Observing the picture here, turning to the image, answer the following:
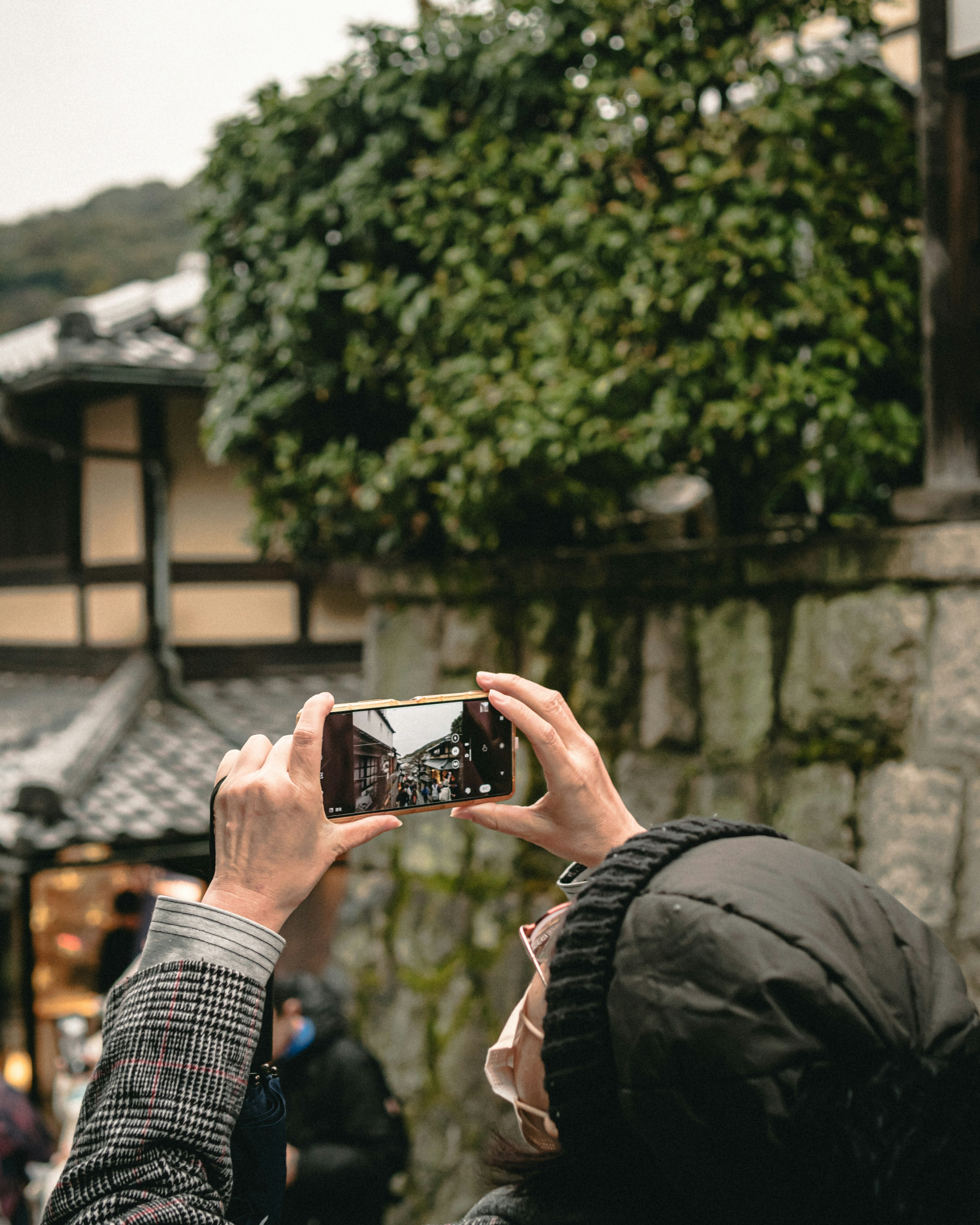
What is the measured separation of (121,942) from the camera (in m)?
6.66

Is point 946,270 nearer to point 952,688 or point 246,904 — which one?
point 952,688

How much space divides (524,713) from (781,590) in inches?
91.4

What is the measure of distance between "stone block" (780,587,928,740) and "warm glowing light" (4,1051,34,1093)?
5.84m

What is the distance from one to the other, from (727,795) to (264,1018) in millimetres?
2717

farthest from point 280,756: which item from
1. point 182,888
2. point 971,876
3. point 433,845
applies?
point 182,888

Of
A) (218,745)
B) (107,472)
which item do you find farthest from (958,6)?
(107,472)

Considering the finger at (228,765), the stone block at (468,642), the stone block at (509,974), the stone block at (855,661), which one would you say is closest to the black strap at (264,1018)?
the finger at (228,765)

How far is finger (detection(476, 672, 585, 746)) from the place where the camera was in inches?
56.9

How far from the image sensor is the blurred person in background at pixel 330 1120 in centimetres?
374

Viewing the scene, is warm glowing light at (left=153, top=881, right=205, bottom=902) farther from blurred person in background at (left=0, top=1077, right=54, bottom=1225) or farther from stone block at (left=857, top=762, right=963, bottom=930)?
stone block at (left=857, top=762, right=963, bottom=930)

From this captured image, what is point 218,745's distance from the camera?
736 centimetres

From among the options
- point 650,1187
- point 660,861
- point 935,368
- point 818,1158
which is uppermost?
point 935,368

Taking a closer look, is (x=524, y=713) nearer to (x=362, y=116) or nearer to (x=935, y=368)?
(x=935, y=368)

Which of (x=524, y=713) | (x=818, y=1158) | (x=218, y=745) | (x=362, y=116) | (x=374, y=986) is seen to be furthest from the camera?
(x=218, y=745)
